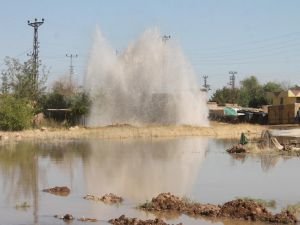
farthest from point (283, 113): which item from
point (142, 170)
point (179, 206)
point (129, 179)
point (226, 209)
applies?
point (226, 209)

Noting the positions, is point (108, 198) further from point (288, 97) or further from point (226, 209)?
point (288, 97)

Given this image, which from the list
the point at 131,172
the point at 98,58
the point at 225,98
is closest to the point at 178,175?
the point at 131,172

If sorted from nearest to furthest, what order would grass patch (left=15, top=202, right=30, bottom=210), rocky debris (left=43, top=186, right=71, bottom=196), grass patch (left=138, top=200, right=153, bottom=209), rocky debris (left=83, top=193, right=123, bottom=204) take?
grass patch (left=138, top=200, right=153, bottom=209) < grass patch (left=15, top=202, right=30, bottom=210) < rocky debris (left=83, top=193, right=123, bottom=204) < rocky debris (left=43, top=186, right=71, bottom=196)

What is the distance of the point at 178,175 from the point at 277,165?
5878 millimetres

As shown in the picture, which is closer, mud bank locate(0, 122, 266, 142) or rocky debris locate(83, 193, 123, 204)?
rocky debris locate(83, 193, 123, 204)

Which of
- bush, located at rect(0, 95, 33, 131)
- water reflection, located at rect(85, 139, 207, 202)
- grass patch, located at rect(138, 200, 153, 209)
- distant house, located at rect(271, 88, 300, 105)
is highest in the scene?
distant house, located at rect(271, 88, 300, 105)

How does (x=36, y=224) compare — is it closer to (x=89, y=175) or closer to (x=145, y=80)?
(x=89, y=175)

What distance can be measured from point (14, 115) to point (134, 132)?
32.3ft

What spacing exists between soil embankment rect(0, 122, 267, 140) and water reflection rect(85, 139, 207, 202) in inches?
438

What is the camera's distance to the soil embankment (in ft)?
158

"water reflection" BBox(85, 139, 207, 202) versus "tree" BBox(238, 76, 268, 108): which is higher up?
"tree" BBox(238, 76, 268, 108)

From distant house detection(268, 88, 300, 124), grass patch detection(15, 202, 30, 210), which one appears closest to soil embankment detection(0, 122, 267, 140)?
distant house detection(268, 88, 300, 124)

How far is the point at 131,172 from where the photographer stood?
2456 cm

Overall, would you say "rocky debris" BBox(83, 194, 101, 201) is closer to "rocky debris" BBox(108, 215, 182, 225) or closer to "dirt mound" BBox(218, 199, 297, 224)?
"rocky debris" BBox(108, 215, 182, 225)
